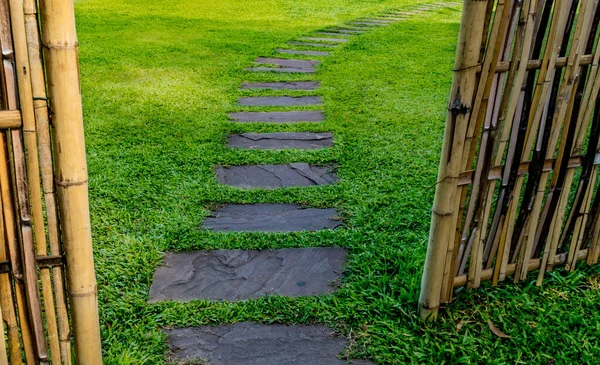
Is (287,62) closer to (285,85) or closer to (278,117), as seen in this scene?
(285,85)

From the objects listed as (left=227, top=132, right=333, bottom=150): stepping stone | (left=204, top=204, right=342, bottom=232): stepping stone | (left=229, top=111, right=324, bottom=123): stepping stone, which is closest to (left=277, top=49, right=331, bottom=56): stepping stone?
(left=229, top=111, right=324, bottom=123): stepping stone

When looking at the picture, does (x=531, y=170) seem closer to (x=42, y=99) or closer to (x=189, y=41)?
(x=42, y=99)

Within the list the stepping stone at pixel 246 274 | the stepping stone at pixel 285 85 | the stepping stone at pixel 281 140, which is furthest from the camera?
the stepping stone at pixel 285 85

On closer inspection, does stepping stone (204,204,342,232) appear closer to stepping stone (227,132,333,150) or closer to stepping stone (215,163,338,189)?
stepping stone (215,163,338,189)

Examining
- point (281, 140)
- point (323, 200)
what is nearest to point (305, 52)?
point (281, 140)

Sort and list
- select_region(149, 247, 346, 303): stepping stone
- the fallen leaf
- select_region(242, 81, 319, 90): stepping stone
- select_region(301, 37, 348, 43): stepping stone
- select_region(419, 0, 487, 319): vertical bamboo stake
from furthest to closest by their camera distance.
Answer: select_region(301, 37, 348, 43): stepping stone
select_region(242, 81, 319, 90): stepping stone
select_region(149, 247, 346, 303): stepping stone
the fallen leaf
select_region(419, 0, 487, 319): vertical bamboo stake

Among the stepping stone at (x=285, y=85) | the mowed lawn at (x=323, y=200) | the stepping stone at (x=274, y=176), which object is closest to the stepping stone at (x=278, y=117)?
the mowed lawn at (x=323, y=200)

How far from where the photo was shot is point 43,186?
1.67 metres

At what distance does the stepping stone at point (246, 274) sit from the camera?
8.48 feet

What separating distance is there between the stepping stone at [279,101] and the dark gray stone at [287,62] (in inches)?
50.1

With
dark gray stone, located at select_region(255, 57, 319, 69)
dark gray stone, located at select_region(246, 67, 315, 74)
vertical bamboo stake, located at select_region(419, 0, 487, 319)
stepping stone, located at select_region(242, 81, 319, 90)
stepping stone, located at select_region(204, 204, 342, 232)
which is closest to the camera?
vertical bamboo stake, located at select_region(419, 0, 487, 319)

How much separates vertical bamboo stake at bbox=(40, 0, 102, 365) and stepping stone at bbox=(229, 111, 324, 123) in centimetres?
311

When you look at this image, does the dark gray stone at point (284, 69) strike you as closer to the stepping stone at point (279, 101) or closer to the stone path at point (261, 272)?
the stepping stone at point (279, 101)

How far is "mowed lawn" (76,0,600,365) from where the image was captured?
2.32 meters
